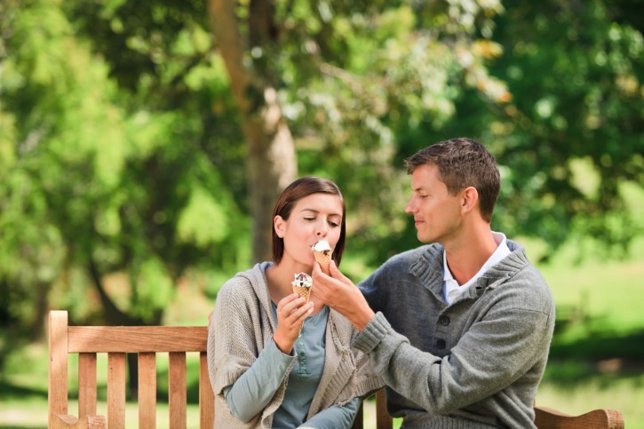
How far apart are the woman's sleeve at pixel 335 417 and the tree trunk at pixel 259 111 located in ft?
18.3

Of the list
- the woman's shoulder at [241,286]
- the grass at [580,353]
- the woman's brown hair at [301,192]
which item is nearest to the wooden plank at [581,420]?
the woman's brown hair at [301,192]

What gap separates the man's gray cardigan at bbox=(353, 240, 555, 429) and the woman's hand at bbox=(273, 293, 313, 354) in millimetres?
204

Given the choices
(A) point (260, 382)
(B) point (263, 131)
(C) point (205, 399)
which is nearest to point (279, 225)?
(A) point (260, 382)

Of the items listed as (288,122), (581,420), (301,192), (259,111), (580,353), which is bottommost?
(581,420)

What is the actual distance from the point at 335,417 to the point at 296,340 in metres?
0.29

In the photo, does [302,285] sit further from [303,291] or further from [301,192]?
[301,192]

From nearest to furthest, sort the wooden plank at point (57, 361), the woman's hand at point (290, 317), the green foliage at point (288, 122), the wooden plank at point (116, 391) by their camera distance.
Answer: the woman's hand at point (290, 317) < the wooden plank at point (57, 361) < the wooden plank at point (116, 391) < the green foliage at point (288, 122)

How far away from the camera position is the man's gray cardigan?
339 cm

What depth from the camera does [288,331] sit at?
334 cm

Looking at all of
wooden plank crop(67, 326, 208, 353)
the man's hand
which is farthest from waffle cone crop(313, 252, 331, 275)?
wooden plank crop(67, 326, 208, 353)

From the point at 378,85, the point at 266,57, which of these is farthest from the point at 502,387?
the point at 378,85

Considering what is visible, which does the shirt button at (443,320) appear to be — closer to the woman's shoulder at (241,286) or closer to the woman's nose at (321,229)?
the woman's nose at (321,229)

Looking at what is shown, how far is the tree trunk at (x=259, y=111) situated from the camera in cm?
906

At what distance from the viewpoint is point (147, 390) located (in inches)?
154
